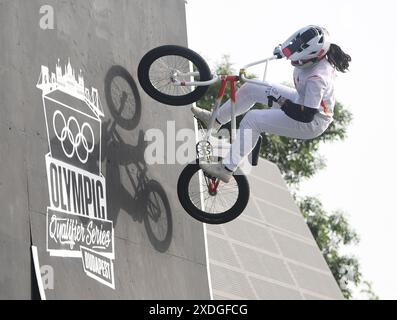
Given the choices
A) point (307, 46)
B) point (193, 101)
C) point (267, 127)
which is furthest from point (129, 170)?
point (307, 46)

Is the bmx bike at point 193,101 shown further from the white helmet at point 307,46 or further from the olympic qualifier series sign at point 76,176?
the olympic qualifier series sign at point 76,176

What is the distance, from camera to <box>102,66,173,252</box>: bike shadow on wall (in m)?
9.69

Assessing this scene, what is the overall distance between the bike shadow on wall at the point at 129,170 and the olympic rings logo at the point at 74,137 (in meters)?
0.33

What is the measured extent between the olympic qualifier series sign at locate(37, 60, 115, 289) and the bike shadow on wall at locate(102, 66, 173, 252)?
208mm

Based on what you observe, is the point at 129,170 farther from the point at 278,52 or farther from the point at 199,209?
the point at 278,52

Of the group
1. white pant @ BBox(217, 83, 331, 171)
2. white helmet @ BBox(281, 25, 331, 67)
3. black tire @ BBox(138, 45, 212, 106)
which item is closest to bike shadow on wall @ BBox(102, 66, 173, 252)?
black tire @ BBox(138, 45, 212, 106)

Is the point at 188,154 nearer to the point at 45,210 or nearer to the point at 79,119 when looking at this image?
the point at 79,119

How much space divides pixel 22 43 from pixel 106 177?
1.73m

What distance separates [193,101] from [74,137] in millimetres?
1899

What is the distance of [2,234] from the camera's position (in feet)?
24.7

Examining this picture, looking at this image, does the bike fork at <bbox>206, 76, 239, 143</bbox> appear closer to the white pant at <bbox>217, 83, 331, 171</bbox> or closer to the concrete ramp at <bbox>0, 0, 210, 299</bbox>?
the white pant at <bbox>217, 83, 331, 171</bbox>

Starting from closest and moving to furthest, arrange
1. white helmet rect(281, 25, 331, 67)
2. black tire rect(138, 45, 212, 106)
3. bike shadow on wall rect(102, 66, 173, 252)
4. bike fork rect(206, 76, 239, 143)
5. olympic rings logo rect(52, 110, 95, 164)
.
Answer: olympic rings logo rect(52, 110, 95, 164)
bike shadow on wall rect(102, 66, 173, 252)
white helmet rect(281, 25, 331, 67)
bike fork rect(206, 76, 239, 143)
black tire rect(138, 45, 212, 106)

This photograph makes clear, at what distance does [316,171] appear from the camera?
27.7 metres
